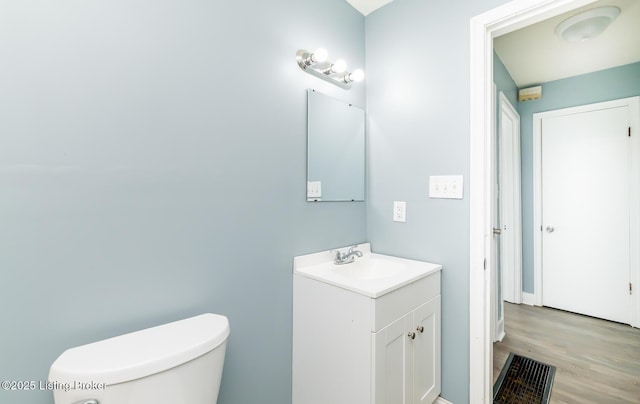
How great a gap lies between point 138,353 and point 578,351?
9.89 feet

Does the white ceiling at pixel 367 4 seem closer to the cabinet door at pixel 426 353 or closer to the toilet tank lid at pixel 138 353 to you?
the cabinet door at pixel 426 353

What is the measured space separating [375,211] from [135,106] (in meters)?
1.43

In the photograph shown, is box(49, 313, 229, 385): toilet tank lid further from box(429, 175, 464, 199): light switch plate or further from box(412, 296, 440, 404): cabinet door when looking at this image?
box(429, 175, 464, 199): light switch plate

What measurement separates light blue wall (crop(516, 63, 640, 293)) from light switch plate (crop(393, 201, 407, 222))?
7.64 ft

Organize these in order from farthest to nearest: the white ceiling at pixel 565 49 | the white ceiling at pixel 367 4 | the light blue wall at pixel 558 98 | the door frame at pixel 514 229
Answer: the door frame at pixel 514 229 < the light blue wall at pixel 558 98 < the white ceiling at pixel 565 49 < the white ceiling at pixel 367 4

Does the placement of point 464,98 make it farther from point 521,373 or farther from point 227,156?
point 521,373

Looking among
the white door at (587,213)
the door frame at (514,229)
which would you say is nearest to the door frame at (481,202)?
the door frame at (514,229)

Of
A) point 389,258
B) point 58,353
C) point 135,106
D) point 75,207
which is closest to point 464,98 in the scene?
point 389,258

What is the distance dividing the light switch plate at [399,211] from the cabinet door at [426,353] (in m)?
0.50

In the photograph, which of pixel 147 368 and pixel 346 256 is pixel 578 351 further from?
pixel 147 368

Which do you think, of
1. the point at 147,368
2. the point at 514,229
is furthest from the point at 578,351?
the point at 147,368

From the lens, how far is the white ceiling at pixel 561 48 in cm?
188

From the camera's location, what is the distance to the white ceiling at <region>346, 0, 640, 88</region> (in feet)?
6.15

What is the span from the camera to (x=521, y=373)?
74.6 inches
